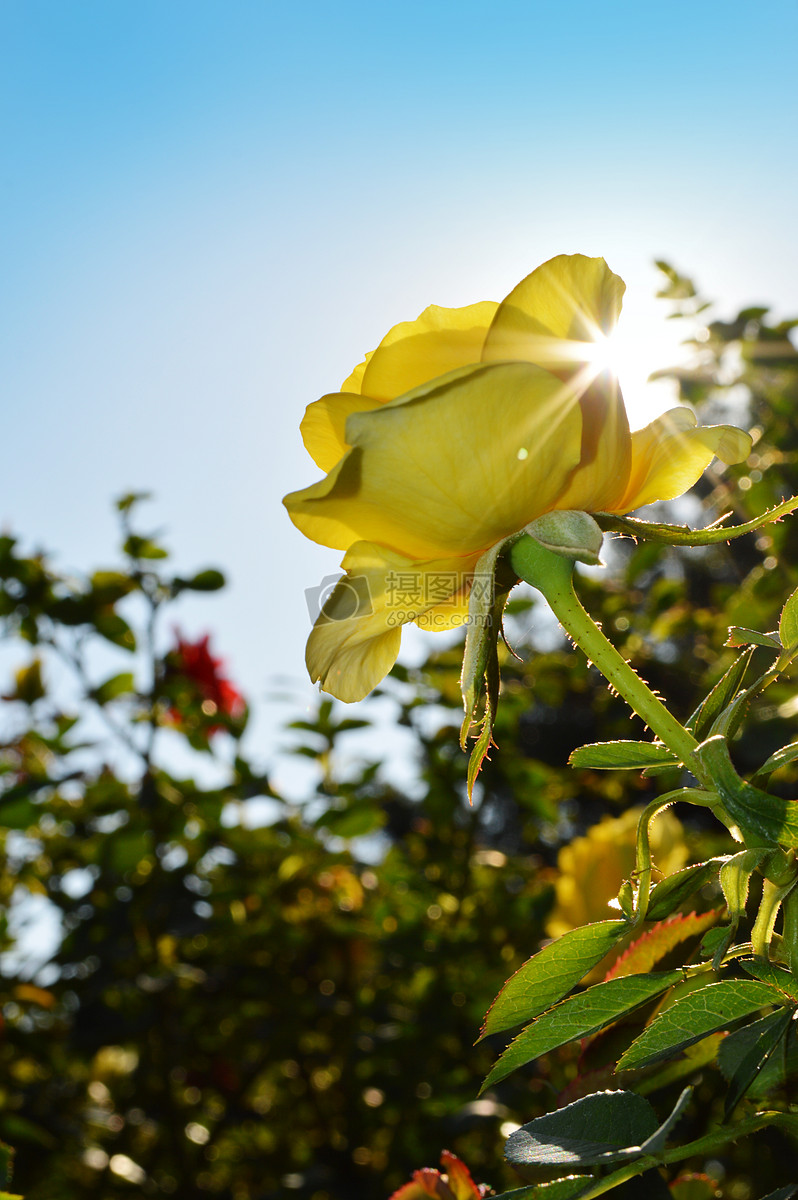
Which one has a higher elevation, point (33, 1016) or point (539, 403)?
point (539, 403)

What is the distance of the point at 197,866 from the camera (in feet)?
5.76

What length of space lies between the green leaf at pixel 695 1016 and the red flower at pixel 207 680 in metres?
1.66

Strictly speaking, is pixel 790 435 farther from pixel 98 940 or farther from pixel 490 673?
pixel 98 940

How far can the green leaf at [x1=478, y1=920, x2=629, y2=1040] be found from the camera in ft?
1.42

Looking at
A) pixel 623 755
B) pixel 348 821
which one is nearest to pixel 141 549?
pixel 348 821

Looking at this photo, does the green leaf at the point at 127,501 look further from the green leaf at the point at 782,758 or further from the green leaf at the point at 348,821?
the green leaf at the point at 782,758

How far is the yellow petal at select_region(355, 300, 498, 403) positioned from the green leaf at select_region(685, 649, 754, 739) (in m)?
0.24

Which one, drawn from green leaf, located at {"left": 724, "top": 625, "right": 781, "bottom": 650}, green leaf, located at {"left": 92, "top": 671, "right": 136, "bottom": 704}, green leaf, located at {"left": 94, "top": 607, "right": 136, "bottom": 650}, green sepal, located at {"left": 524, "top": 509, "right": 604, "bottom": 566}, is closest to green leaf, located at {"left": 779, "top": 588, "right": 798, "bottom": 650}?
green leaf, located at {"left": 724, "top": 625, "right": 781, "bottom": 650}

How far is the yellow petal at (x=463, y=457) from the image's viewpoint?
1.41 feet

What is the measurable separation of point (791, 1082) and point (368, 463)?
0.41 m

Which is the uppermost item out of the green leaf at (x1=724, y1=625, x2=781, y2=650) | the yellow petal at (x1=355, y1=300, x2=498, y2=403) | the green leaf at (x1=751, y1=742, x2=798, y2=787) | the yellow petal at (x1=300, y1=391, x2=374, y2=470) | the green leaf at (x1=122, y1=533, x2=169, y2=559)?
the green leaf at (x1=122, y1=533, x2=169, y2=559)

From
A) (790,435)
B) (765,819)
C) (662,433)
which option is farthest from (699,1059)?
(790,435)

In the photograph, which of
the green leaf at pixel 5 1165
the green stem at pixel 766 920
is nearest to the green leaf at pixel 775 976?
the green stem at pixel 766 920

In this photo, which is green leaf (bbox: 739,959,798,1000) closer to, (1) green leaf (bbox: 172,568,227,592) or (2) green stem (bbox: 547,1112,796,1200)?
(2) green stem (bbox: 547,1112,796,1200)
